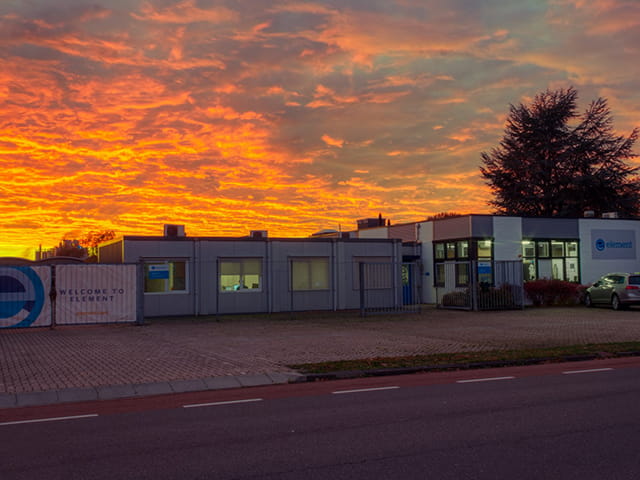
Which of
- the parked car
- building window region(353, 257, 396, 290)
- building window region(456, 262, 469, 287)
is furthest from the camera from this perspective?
building window region(456, 262, 469, 287)

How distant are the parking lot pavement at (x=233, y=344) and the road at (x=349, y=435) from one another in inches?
57.1

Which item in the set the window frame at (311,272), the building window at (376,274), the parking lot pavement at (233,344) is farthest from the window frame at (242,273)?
the building window at (376,274)

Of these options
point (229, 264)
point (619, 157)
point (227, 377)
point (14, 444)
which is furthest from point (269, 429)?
point (619, 157)

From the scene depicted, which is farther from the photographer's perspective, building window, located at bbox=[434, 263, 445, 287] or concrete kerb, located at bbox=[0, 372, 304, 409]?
building window, located at bbox=[434, 263, 445, 287]

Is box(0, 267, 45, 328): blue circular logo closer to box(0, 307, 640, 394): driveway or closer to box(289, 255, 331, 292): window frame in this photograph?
box(0, 307, 640, 394): driveway

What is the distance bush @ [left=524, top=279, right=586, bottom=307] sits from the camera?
33.7 metres

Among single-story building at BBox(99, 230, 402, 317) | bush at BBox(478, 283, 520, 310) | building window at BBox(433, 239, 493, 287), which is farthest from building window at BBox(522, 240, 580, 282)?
single-story building at BBox(99, 230, 402, 317)

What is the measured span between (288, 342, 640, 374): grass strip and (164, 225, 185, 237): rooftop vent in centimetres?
1822

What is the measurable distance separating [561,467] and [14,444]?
18.4 ft

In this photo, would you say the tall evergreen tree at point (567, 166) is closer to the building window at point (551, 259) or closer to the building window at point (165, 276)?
the building window at point (551, 259)

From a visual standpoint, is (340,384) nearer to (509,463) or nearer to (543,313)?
(509,463)

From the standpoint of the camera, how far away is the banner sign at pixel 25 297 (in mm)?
22578

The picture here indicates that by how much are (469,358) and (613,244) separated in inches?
1129

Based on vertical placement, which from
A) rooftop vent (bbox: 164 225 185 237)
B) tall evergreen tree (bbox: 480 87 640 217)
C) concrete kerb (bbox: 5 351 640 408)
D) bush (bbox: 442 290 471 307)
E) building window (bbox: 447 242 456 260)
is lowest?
concrete kerb (bbox: 5 351 640 408)
